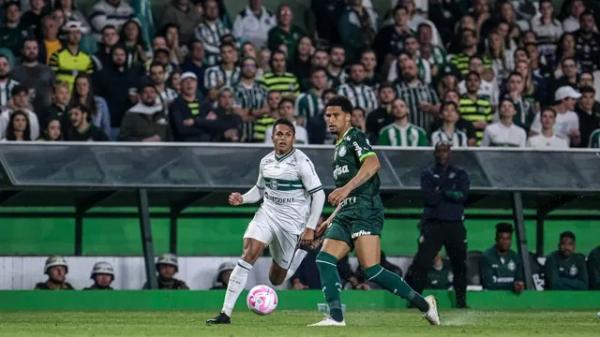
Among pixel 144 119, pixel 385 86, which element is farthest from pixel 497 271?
pixel 144 119

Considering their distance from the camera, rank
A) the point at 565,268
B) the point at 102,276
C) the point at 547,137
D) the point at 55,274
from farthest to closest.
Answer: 1. the point at 547,137
2. the point at 565,268
3. the point at 102,276
4. the point at 55,274

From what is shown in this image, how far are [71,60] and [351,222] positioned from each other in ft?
28.4

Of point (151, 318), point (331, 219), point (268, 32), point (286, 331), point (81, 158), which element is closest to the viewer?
point (286, 331)

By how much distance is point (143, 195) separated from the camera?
20.1 meters

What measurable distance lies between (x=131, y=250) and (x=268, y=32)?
4583 millimetres

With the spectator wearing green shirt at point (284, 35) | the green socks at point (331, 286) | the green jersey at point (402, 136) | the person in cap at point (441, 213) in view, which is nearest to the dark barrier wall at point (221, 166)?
the green jersey at point (402, 136)

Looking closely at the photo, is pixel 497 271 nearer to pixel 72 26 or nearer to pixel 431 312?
pixel 72 26

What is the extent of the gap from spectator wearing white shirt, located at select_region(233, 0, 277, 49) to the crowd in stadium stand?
0.02m

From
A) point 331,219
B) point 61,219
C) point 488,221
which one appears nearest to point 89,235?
point 61,219

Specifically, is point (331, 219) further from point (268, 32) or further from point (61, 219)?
point (268, 32)

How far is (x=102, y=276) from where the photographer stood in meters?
20.1

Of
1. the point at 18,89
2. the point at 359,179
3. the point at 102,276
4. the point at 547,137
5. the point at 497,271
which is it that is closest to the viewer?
the point at 359,179

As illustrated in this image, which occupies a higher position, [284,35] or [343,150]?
[284,35]

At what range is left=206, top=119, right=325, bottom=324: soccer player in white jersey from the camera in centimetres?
1504
